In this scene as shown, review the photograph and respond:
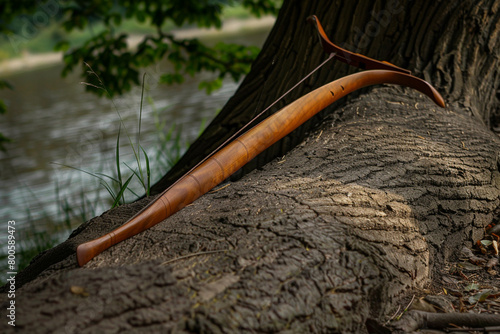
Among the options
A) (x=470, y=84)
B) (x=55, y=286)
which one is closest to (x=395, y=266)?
(x=55, y=286)

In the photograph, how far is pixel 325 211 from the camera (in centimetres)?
165

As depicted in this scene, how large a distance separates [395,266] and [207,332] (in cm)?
74

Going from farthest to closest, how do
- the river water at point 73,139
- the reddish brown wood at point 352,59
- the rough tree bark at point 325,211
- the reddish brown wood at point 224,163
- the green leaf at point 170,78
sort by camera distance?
1. the river water at point 73,139
2. the green leaf at point 170,78
3. the reddish brown wood at point 352,59
4. the reddish brown wood at point 224,163
5. the rough tree bark at point 325,211

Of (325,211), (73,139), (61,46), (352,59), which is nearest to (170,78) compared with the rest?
(61,46)

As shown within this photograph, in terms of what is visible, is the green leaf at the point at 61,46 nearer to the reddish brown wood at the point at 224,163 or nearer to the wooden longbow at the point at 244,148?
the wooden longbow at the point at 244,148

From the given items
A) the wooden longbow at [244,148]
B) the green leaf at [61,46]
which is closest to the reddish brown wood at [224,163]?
the wooden longbow at [244,148]

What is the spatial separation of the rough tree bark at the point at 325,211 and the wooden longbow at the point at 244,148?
0.17ft

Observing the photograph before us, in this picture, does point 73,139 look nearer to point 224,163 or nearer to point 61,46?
point 61,46

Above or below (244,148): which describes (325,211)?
below

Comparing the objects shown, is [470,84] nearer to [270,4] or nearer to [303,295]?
[303,295]

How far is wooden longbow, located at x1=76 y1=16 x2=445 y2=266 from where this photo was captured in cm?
168

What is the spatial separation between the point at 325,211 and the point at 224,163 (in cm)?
48

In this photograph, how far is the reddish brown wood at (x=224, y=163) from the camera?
5.42 ft

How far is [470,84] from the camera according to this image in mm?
2857
